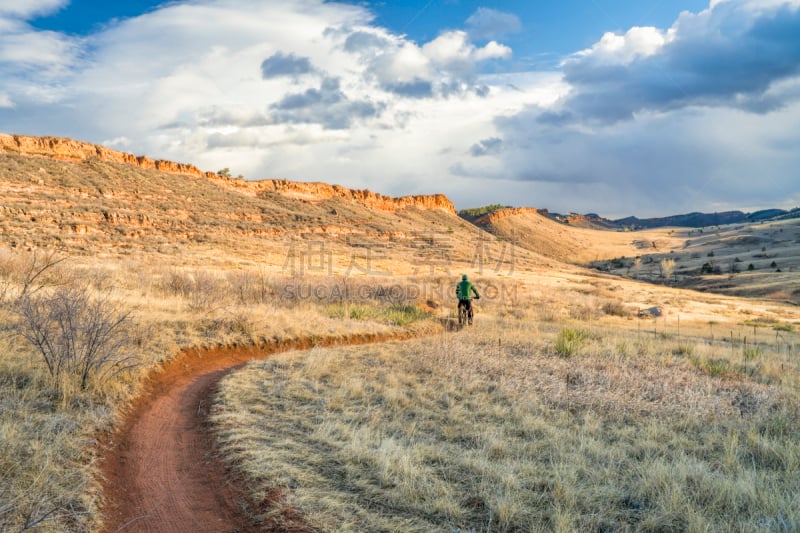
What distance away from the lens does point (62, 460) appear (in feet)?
14.8

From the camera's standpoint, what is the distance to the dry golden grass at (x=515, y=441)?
163 inches

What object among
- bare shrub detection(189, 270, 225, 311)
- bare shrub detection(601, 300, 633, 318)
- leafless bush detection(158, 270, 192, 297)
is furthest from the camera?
bare shrub detection(601, 300, 633, 318)

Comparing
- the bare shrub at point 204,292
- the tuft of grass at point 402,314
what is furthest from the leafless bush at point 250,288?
the tuft of grass at point 402,314

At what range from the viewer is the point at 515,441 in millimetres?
5840

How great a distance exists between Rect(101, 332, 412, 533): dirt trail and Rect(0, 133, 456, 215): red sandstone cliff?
46.0 m

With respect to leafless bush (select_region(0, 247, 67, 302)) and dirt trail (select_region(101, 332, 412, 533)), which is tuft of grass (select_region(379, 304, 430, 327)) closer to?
dirt trail (select_region(101, 332, 412, 533))

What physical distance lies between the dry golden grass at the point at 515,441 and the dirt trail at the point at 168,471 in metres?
0.31

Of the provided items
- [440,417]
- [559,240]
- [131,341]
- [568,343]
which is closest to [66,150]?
[131,341]

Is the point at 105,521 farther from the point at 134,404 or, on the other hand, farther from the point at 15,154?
the point at 15,154

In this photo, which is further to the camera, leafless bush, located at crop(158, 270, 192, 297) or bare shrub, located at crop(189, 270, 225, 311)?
leafless bush, located at crop(158, 270, 192, 297)

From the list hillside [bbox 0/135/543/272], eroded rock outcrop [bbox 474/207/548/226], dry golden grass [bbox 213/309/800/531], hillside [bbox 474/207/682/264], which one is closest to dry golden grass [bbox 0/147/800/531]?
dry golden grass [bbox 213/309/800/531]

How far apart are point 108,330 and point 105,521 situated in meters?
3.85

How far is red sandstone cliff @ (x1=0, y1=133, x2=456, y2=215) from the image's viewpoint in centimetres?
4147

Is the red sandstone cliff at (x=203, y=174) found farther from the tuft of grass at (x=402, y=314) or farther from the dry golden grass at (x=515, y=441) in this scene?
the dry golden grass at (x=515, y=441)
